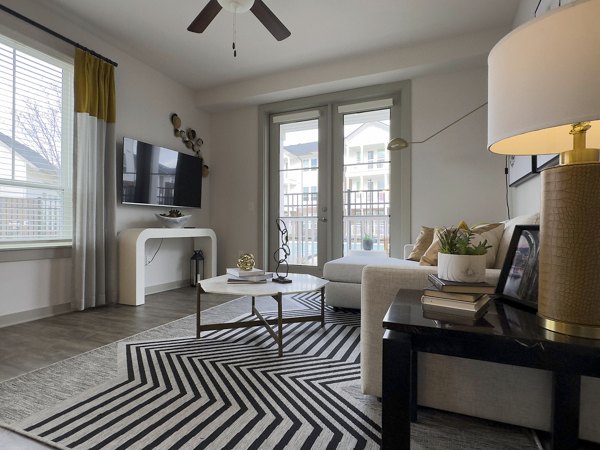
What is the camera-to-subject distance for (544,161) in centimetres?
190

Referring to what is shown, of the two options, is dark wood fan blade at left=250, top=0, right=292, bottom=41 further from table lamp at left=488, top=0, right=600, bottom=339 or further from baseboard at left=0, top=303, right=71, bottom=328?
baseboard at left=0, top=303, right=71, bottom=328

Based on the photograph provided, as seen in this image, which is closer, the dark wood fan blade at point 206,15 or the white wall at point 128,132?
the dark wood fan blade at point 206,15

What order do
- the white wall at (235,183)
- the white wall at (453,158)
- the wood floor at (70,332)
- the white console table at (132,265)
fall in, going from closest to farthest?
1. the wood floor at (70,332)
2. the white console table at (132,265)
3. the white wall at (453,158)
4. the white wall at (235,183)

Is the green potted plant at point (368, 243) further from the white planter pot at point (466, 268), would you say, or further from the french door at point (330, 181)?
the white planter pot at point (466, 268)

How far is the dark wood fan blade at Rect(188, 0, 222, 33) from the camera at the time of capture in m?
2.24

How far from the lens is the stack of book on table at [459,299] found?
0.87 meters

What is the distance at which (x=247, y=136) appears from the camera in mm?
4535

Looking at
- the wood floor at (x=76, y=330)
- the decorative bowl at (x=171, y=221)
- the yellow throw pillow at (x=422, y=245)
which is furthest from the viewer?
the decorative bowl at (x=171, y=221)

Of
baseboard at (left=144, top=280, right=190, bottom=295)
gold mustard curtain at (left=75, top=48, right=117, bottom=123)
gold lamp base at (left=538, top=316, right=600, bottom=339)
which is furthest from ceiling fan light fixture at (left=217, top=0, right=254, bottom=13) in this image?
baseboard at (left=144, top=280, right=190, bottom=295)

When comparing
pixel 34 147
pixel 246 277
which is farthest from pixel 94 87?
pixel 246 277

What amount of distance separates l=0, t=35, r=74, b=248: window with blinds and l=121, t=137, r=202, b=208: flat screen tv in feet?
1.82

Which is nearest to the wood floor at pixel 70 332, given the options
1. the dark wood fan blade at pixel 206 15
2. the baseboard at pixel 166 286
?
the baseboard at pixel 166 286

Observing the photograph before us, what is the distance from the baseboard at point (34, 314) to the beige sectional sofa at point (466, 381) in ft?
9.03

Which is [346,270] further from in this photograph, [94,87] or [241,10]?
[94,87]
